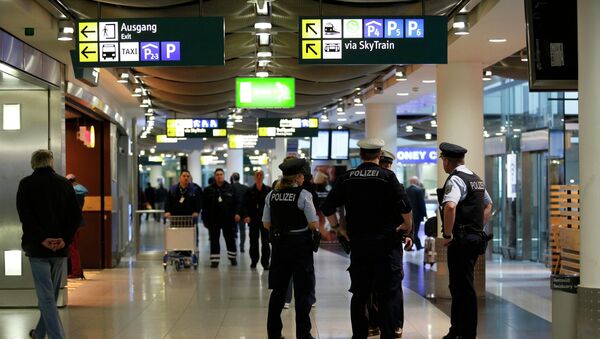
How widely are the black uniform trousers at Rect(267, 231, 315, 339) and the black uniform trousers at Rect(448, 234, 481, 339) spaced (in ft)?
4.33

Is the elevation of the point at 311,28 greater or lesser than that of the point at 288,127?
greater

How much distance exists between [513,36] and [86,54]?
5081mm

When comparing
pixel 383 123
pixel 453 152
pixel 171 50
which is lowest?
pixel 453 152

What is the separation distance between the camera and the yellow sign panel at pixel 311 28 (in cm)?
999

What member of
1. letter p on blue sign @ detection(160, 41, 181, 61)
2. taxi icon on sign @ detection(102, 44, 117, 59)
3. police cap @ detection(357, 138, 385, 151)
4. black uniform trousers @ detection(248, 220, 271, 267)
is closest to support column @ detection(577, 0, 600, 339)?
police cap @ detection(357, 138, 385, 151)

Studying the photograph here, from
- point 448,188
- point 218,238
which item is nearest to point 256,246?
point 218,238

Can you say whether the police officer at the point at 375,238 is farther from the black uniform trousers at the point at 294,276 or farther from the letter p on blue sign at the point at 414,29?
the letter p on blue sign at the point at 414,29

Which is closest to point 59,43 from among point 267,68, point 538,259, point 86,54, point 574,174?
point 86,54

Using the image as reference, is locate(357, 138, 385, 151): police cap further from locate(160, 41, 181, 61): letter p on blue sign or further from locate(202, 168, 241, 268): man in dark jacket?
locate(202, 168, 241, 268): man in dark jacket

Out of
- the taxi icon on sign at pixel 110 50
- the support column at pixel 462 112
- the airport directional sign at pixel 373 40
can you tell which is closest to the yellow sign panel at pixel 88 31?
the taxi icon on sign at pixel 110 50

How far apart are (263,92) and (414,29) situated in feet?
22.9

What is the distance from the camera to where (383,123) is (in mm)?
20672

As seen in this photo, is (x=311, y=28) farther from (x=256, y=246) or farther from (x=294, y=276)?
(x=256, y=246)

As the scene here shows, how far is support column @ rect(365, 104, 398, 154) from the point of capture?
20609mm
